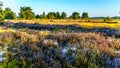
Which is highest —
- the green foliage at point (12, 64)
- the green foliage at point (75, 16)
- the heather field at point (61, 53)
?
the heather field at point (61, 53)

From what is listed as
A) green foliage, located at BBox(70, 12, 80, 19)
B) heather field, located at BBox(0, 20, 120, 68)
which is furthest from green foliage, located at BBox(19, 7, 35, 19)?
heather field, located at BBox(0, 20, 120, 68)

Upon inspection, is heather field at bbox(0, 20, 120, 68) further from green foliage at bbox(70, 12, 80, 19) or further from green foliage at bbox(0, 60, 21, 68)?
green foliage at bbox(70, 12, 80, 19)

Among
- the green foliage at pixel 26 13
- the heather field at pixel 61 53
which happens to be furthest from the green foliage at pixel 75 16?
the heather field at pixel 61 53

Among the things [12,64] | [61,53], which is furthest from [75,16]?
[12,64]

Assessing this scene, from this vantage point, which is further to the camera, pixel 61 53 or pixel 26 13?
pixel 26 13

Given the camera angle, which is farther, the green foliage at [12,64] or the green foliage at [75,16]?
the green foliage at [75,16]

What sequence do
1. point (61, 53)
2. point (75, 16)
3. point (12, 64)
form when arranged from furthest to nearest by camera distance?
point (75, 16), point (61, 53), point (12, 64)

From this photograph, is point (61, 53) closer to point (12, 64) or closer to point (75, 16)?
point (12, 64)

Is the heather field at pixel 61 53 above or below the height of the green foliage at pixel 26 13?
above

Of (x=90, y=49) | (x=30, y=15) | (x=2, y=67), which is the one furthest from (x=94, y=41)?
(x=30, y=15)

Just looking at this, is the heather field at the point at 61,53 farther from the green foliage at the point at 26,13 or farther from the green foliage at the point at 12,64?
the green foliage at the point at 26,13

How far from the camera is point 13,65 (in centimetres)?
1002

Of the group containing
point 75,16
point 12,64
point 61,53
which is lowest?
point 75,16

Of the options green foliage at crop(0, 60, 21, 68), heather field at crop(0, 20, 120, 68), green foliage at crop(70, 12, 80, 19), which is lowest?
green foliage at crop(70, 12, 80, 19)
